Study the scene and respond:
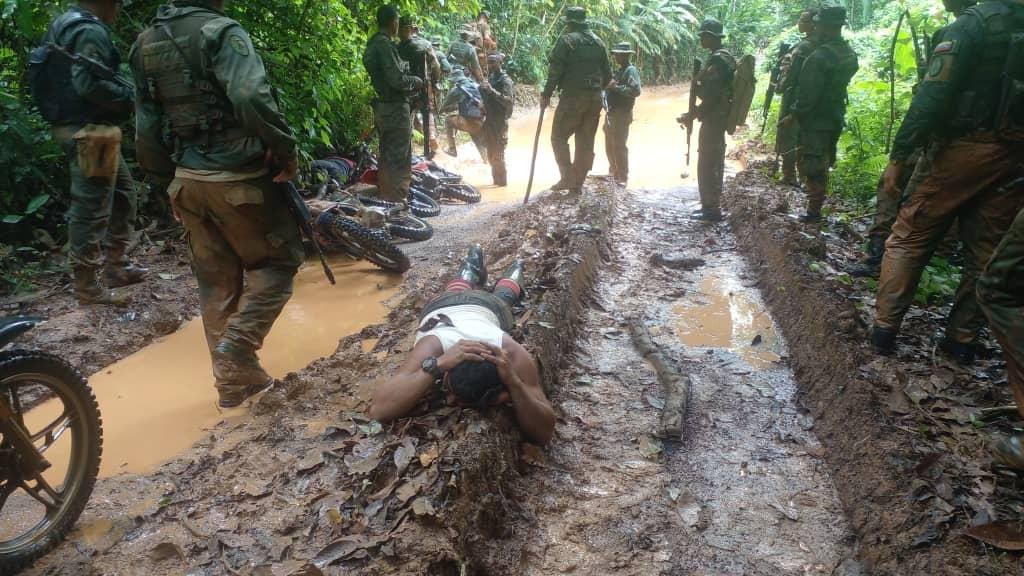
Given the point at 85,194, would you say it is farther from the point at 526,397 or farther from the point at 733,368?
the point at 733,368

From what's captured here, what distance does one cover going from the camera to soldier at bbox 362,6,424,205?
7219mm

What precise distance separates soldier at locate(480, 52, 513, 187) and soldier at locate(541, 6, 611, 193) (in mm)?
2001

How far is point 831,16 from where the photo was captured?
6.46 meters

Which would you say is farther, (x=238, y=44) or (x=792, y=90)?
(x=792, y=90)

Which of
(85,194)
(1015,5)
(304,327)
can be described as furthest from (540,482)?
(85,194)

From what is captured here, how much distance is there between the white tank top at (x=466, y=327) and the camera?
3262 millimetres

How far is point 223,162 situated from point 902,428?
12.6 feet

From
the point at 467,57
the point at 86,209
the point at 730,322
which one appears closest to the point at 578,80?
the point at 467,57

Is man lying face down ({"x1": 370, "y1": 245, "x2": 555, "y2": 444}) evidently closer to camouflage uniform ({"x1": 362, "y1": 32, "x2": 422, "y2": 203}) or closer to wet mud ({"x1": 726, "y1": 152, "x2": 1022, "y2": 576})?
wet mud ({"x1": 726, "y1": 152, "x2": 1022, "y2": 576})

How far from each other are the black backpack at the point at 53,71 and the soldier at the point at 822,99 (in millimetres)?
6782

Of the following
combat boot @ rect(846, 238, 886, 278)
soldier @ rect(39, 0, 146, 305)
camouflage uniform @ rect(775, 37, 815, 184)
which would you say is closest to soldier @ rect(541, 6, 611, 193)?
camouflage uniform @ rect(775, 37, 815, 184)

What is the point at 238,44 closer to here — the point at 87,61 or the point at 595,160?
the point at 87,61

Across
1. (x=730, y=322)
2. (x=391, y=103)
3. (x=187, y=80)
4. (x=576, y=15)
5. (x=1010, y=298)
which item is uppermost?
→ (x=576, y=15)

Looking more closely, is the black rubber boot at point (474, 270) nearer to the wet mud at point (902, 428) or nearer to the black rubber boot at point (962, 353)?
the wet mud at point (902, 428)
